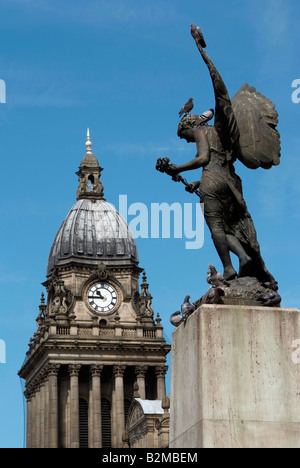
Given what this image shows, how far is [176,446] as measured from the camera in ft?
45.8

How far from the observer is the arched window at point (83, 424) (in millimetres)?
82562

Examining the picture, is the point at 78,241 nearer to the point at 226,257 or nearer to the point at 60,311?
the point at 60,311

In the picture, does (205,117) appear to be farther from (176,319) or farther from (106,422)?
(106,422)

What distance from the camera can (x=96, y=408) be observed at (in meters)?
82.3

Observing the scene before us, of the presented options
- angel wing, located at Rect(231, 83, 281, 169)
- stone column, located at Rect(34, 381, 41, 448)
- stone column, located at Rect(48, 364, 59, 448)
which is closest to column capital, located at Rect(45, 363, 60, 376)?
stone column, located at Rect(48, 364, 59, 448)

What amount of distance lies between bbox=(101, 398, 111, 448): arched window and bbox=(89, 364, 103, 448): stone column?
1147 millimetres

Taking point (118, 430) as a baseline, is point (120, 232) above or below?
above

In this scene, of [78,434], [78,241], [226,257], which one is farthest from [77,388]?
[226,257]

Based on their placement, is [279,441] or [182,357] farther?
[182,357]

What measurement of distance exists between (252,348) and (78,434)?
69501mm

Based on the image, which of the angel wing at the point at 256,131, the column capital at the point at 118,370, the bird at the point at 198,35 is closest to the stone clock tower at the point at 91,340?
the column capital at the point at 118,370

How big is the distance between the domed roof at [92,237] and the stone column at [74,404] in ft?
33.0

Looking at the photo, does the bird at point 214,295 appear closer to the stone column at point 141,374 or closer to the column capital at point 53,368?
the column capital at point 53,368

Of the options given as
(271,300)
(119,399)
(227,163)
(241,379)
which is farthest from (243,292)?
(119,399)
